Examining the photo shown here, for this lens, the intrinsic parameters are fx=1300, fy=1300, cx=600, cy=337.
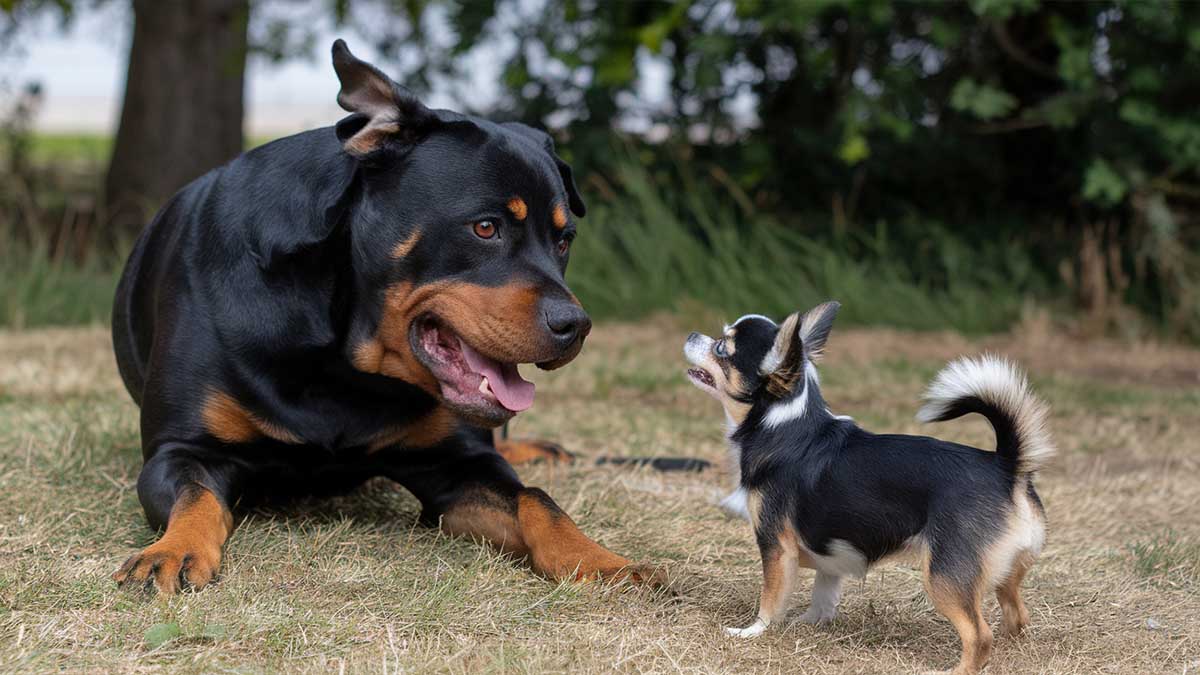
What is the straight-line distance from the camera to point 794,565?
288cm

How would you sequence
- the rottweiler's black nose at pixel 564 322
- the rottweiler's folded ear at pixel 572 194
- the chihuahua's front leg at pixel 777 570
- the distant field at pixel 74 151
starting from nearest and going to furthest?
the chihuahua's front leg at pixel 777 570, the rottweiler's black nose at pixel 564 322, the rottweiler's folded ear at pixel 572 194, the distant field at pixel 74 151

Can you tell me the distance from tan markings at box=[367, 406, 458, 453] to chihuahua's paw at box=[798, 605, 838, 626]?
3.67 feet

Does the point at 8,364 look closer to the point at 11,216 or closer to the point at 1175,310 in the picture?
the point at 11,216

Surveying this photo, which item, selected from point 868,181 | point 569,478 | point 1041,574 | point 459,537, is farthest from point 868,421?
point 868,181

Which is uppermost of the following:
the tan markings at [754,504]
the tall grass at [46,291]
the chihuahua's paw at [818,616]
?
the tan markings at [754,504]

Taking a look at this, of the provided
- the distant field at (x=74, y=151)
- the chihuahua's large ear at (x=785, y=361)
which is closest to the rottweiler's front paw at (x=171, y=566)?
the chihuahua's large ear at (x=785, y=361)

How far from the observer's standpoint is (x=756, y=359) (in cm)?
301

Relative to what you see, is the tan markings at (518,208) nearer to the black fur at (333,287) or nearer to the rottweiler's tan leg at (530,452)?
the black fur at (333,287)

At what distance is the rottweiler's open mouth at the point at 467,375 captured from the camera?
3.28 metres

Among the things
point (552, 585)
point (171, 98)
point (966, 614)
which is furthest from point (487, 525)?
point (171, 98)

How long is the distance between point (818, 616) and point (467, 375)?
1045mm

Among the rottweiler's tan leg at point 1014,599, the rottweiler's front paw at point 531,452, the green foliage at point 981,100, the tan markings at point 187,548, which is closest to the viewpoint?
the rottweiler's tan leg at point 1014,599

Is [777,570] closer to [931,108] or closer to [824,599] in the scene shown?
[824,599]

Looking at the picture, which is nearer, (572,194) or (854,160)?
(572,194)
